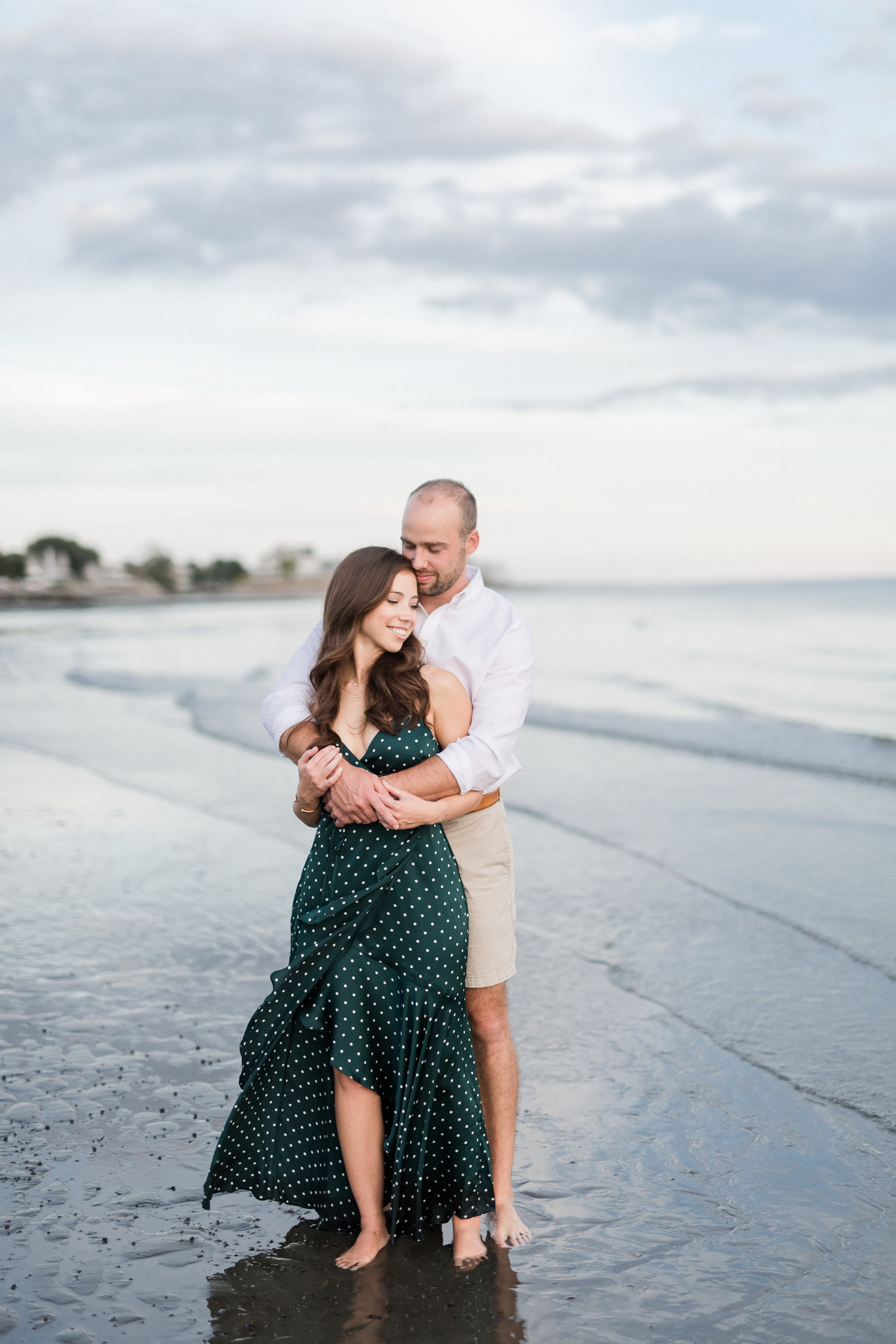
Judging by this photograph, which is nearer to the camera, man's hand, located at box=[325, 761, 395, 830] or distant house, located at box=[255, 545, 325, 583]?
man's hand, located at box=[325, 761, 395, 830]

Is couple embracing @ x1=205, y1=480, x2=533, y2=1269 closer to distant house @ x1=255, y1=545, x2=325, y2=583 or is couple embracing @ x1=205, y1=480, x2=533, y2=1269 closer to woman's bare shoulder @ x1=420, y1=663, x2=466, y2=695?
woman's bare shoulder @ x1=420, y1=663, x2=466, y2=695

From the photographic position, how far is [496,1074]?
3.33 m

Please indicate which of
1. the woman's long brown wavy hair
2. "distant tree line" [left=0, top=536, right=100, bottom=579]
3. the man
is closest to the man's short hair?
the man

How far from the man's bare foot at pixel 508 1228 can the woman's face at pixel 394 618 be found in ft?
5.49

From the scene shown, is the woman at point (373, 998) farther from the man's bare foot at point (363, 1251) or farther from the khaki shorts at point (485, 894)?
the khaki shorts at point (485, 894)

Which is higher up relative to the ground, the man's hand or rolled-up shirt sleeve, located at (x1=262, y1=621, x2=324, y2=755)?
rolled-up shirt sleeve, located at (x1=262, y1=621, x2=324, y2=755)

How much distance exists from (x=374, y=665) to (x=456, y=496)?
0.59 metres

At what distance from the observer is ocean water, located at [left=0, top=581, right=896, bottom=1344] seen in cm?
290

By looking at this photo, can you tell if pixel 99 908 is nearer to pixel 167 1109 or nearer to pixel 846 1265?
pixel 167 1109

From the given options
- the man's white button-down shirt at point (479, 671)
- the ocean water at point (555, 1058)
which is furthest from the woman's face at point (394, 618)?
the ocean water at point (555, 1058)

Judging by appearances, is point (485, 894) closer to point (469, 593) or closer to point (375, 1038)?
point (375, 1038)

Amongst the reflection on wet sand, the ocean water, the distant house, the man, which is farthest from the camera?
the distant house

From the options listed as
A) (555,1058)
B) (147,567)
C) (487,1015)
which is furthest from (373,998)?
(147,567)

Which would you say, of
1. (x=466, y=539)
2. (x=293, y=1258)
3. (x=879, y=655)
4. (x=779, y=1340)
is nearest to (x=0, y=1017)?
(x=293, y=1258)
